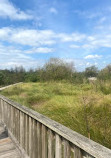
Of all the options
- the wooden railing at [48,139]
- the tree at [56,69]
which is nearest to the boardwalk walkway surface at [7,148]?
the wooden railing at [48,139]

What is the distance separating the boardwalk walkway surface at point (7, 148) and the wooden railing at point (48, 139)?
14 cm

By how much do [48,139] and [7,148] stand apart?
1235 millimetres

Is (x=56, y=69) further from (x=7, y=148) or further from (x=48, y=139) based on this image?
(x=48, y=139)

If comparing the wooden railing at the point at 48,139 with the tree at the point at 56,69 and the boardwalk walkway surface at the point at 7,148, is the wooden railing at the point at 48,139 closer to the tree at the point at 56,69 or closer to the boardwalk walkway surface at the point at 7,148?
the boardwalk walkway surface at the point at 7,148

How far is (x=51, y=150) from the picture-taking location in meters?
1.41

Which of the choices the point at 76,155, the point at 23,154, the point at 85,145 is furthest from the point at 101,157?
the point at 23,154

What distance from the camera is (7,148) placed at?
2311mm

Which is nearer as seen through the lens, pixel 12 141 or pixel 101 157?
pixel 101 157

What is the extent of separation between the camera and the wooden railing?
90 cm

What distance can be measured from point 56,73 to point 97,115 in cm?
1262

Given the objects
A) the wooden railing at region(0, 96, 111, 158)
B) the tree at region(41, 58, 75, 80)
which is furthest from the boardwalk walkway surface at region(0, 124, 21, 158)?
the tree at region(41, 58, 75, 80)

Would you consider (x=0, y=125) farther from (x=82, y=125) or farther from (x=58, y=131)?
(x=58, y=131)

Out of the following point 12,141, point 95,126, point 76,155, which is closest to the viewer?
point 76,155

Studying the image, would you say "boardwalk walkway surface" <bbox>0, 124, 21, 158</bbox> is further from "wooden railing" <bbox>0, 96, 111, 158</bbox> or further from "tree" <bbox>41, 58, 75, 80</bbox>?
"tree" <bbox>41, 58, 75, 80</bbox>
